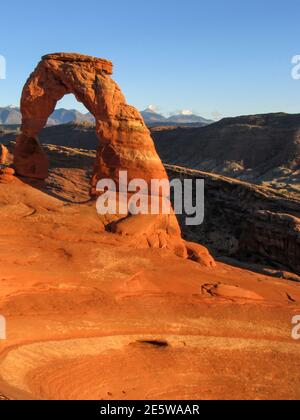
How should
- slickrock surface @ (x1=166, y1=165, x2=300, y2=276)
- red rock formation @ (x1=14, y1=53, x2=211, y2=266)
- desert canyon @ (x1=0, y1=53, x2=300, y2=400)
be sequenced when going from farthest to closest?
slickrock surface @ (x1=166, y1=165, x2=300, y2=276)
red rock formation @ (x1=14, y1=53, x2=211, y2=266)
desert canyon @ (x1=0, y1=53, x2=300, y2=400)

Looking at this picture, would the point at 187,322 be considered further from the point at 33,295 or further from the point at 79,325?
the point at 33,295

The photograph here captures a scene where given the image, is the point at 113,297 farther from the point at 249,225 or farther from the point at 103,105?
the point at 249,225

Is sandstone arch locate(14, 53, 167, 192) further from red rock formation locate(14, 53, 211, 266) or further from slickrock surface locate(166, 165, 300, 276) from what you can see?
slickrock surface locate(166, 165, 300, 276)

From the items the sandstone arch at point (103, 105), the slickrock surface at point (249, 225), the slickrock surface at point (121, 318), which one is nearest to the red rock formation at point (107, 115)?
the sandstone arch at point (103, 105)

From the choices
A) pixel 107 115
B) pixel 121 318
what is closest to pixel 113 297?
pixel 121 318

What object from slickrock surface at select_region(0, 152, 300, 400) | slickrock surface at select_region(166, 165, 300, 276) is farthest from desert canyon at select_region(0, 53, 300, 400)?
slickrock surface at select_region(166, 165, 300, 276)

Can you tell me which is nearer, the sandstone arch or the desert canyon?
the desert canyon
